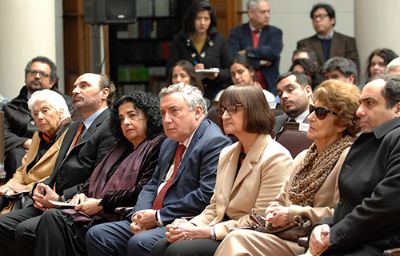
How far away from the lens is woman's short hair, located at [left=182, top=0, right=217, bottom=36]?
11.0m

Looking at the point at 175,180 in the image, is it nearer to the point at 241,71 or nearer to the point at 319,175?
the point at 319,175

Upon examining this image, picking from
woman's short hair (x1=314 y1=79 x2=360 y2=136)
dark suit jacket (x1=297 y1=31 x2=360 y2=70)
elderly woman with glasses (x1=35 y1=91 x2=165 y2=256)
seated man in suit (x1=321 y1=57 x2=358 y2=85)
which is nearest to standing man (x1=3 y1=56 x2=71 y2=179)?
dark suit jacket (x1=297 y1=31 x2=360 y2=70)

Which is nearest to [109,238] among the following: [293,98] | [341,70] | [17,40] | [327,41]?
[293,98]

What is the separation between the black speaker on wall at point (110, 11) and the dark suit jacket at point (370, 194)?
5581 millimetres

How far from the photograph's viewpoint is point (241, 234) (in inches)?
244

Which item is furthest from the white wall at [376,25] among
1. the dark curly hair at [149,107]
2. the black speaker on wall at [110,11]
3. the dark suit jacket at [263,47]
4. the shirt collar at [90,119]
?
the dark curly hair at [149,107]

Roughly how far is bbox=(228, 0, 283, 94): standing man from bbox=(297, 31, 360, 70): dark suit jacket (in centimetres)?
36

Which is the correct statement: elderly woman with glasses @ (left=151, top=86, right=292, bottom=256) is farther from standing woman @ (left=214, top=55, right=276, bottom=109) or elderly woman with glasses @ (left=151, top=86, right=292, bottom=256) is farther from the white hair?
standing woman @ (left=214, top=55, right=276, bottom=109)

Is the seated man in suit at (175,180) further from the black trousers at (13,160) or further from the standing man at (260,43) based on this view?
the standing man at (260,43)

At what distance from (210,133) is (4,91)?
16.8 ft

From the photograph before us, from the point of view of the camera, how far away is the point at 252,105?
672cm

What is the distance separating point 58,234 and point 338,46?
4.20 metres

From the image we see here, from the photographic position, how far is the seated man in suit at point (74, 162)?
819 cm

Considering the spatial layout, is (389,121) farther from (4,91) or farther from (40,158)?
(4,91)
